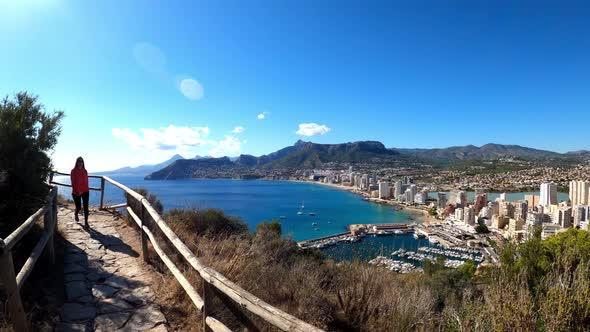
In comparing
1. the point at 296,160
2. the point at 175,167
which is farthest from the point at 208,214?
the point at 296,160

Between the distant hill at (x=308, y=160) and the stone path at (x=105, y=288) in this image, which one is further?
the distant hill at (x=308, y=160)

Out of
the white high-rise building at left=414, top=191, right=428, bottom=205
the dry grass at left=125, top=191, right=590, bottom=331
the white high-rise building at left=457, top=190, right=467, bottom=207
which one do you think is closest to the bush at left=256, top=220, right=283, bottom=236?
the dry grass at left=125, top=191, right=590, bottom=331

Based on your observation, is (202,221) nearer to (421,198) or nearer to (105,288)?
(105,288)

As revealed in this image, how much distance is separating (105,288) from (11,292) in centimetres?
155

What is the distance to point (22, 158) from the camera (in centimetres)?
461

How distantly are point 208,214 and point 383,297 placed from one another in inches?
240

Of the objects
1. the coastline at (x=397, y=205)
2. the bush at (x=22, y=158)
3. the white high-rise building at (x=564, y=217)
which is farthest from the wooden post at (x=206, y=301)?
the coastline at (x=397, y=205)

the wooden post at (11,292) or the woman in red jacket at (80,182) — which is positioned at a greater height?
the woman in red jacket at (80,182)

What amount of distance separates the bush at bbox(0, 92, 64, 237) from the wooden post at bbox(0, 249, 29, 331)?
6.70 feet

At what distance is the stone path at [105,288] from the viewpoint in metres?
2.80

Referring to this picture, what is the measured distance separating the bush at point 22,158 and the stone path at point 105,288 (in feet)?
3.03

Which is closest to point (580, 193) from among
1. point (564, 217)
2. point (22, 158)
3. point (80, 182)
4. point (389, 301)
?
point (564, 217)

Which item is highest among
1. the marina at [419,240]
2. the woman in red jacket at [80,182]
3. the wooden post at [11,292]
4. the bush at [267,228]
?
the woman in red jacket at [80,182]

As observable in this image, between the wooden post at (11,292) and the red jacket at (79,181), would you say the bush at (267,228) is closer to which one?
the red jacket at (79,181)
